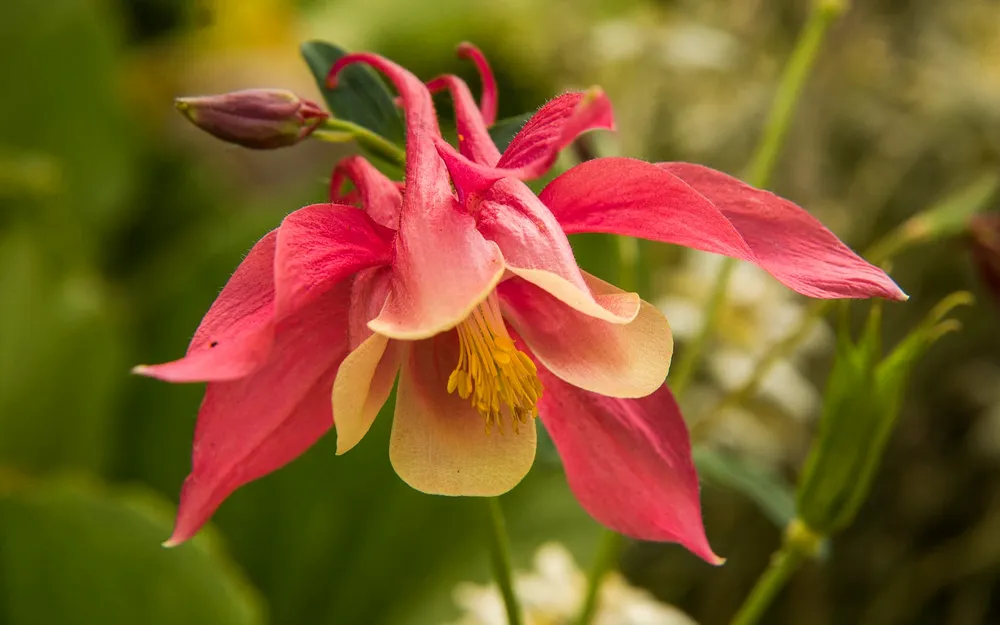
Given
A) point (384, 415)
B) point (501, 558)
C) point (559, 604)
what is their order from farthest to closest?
point (384, 415)
point (559, 604)
point (501, 558)

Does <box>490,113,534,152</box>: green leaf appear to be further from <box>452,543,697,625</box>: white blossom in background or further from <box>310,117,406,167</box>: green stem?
<box>452,543,697,625</box>: white blossom in background

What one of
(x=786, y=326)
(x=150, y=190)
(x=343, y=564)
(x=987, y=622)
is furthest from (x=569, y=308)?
(x=150, y=190)

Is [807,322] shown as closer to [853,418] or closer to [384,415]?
[853,418]

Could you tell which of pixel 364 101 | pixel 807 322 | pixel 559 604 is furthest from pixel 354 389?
pixel 559 604

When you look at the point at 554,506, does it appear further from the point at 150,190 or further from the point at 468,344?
the point at 150,190

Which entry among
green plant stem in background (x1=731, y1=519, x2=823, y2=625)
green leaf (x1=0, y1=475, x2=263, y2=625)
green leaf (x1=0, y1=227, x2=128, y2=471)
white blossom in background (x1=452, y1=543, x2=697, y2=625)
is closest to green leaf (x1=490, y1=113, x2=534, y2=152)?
green plant stem in background (x1=731, y1=519, x2=823, y2=625)

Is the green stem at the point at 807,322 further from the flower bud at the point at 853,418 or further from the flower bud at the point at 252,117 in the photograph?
the flower bud at the point at 252,117
